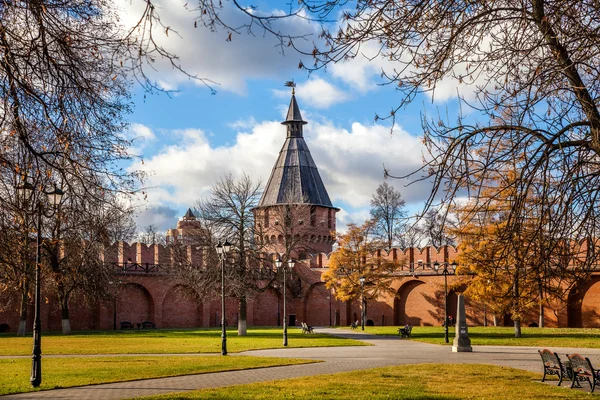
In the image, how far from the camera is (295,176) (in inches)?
2197

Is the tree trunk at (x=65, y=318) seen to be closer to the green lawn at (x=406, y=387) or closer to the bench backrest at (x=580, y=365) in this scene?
the green lawn at (x=406, y=387)

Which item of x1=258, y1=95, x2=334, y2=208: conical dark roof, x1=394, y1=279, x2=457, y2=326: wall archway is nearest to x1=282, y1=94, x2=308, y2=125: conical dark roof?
x1=258, y1=95, x2=334, y2=208: conical dark roof

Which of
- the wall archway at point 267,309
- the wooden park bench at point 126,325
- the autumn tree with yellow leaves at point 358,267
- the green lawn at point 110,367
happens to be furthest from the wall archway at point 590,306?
the green lawn at point 110,367

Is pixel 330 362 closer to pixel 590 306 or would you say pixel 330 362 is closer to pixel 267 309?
pixel 590 306

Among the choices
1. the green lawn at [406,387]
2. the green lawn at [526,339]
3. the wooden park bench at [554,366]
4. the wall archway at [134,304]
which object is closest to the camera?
the green lawn at [406,387]

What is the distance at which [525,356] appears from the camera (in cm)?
2197

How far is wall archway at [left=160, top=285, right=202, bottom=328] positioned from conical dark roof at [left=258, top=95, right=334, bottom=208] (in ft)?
37.2

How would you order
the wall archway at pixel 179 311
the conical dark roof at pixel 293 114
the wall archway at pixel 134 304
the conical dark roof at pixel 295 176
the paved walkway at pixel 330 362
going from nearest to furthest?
the paved walkway at pixel 330 362, the wall archway at pixel 134 304, the wall archway at pixel 179 311, the conical dark roof at pixel 295 176, the conical dark roof at pixel 293 114

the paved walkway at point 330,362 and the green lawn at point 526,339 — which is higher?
the paved walkway at point 330,362

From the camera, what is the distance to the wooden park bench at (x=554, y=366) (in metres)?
13.8

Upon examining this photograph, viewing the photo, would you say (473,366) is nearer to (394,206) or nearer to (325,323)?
(325,323)

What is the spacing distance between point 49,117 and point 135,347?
1807 cm

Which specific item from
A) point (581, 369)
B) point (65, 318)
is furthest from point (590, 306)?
point (581, 369)

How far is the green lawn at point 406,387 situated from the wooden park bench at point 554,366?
0.34 metres
